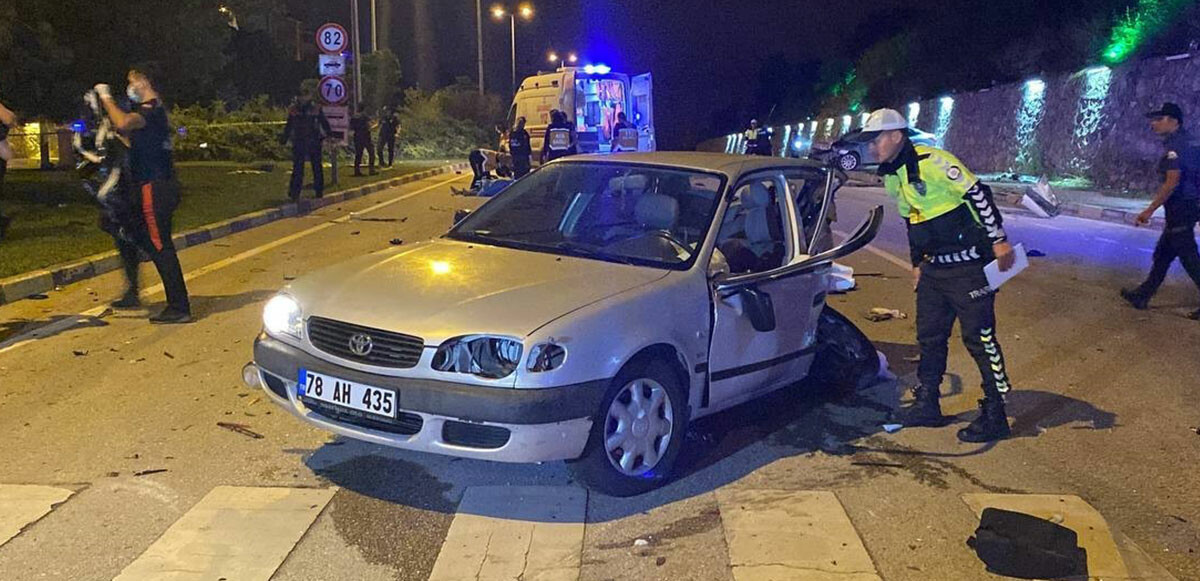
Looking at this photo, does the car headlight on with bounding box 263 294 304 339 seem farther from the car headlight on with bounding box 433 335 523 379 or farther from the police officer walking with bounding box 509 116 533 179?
the police officer walking with bounding box 509 116 533 179

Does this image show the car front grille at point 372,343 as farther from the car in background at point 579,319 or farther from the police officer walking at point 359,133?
the police officer walking at point 359,133

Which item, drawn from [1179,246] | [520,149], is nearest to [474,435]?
[1179,246]

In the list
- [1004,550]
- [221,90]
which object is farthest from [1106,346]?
[221,90]

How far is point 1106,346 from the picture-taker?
7.68 metres

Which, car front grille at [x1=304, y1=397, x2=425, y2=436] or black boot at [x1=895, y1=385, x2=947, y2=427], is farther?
black boot at [x1=895, y1=385, x2=947, y2=427]

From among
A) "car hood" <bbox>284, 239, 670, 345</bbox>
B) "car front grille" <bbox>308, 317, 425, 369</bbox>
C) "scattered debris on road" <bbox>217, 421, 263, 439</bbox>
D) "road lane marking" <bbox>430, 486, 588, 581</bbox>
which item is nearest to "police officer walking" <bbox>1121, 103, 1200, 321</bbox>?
"car hood" <bbox>284, 239, 670, 345</bbox>

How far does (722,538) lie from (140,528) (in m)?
2.28

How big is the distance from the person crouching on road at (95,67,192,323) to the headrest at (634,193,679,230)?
165 inches

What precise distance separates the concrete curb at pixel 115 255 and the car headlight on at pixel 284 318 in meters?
5.48

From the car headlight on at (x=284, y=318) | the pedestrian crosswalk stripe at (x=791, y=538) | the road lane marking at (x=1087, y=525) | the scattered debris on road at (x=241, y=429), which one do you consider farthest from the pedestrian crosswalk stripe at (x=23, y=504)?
the road lane marking at (x=1087, y=525)

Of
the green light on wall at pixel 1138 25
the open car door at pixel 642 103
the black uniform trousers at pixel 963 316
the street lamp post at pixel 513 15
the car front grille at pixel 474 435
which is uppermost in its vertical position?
the street lamp post at pixel 513 15

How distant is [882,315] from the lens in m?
8.62

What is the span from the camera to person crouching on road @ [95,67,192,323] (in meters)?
7.57

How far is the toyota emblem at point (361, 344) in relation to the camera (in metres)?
4.19
